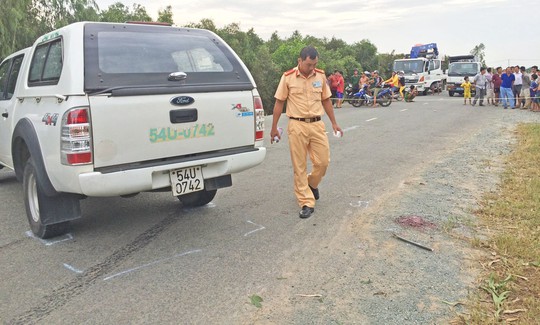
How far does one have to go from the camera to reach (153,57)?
3.92 metres

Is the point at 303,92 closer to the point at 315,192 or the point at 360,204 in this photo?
the point at 315,192

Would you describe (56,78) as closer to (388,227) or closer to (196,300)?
(196,300)

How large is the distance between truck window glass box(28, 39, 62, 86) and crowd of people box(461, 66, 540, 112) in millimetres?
16930

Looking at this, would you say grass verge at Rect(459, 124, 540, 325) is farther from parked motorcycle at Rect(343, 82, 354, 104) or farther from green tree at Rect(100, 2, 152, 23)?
green tree at Rect(100, 2, 152, 23)

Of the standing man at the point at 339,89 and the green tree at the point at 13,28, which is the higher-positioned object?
the green tree at the point at 13,28

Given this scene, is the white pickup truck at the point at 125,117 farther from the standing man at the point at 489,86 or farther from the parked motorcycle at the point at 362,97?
the standing man at the point at 489,86

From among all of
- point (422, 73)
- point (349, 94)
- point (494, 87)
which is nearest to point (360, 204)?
point (349, 94)

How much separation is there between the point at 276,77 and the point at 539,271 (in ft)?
142

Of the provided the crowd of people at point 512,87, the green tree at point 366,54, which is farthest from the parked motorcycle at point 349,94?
the green tree at point 366,54

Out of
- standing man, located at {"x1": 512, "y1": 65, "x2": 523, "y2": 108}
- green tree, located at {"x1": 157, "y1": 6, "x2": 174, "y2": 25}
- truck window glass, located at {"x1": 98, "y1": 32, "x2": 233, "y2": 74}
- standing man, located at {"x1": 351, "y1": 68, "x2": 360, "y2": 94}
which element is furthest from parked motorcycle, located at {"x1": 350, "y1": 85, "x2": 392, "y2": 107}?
green tree, located at {"x1": 157, "y1": 6, "x2": 174, "y2": 25}

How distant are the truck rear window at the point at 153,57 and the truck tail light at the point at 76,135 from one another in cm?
23

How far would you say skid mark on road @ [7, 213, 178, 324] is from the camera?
294 cm

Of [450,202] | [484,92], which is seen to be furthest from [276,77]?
[450,202]

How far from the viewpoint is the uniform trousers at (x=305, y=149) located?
4793 millimetres
